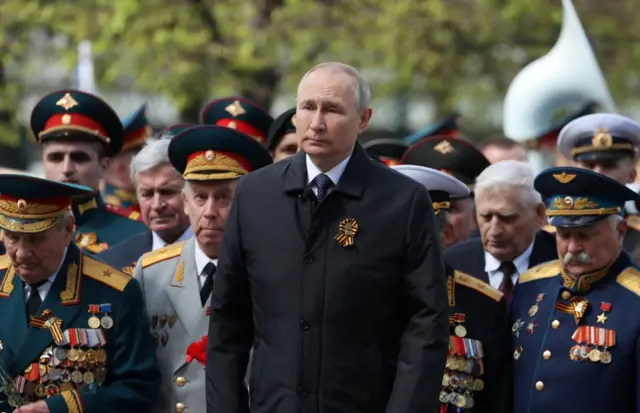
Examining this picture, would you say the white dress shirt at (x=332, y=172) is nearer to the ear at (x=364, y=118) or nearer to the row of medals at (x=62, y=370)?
the ear at (x=364, y=118)

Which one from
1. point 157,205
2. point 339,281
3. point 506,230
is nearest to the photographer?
point 339,281

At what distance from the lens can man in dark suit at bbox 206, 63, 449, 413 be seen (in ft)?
18.7

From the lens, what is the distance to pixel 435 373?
18.7ft

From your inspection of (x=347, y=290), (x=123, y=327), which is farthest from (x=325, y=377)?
(x=123, y=327)

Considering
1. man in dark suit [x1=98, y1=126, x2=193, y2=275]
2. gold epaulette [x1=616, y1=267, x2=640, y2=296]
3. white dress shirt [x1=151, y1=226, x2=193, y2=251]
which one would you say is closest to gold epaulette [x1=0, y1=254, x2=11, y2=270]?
man in dark suit [x1=98, y1=126, x2=193, y2=275]

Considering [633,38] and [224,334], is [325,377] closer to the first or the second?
[224,334]

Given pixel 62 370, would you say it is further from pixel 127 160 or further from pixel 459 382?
pixel 127 160

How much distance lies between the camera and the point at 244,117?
9844 mm

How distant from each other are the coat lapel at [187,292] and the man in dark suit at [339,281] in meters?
1.16

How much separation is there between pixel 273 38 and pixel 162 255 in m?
10.9

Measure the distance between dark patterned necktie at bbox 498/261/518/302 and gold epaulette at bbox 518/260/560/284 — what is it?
35.2 inches

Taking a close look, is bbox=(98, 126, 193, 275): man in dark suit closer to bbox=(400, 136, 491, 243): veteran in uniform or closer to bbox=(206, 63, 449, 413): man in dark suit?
bbox=(400, 136, 491, 243): veteran in uniform

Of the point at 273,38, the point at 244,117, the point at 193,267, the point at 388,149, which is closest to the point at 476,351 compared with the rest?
the point at 193,267

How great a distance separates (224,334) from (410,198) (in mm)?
810
